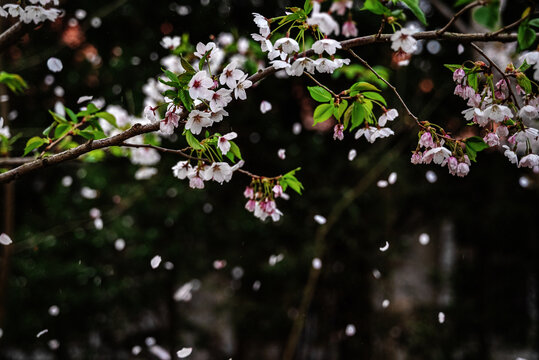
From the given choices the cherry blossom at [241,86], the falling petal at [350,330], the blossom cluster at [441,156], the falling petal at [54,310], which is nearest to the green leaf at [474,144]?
the blossom cluster at [441,156]

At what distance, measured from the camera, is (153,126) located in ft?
3.22

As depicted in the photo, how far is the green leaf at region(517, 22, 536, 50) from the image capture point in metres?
0.77

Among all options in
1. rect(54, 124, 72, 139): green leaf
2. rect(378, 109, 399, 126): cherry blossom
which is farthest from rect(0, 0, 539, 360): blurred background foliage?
rect(378, 109, 399, 126): cherry blossom

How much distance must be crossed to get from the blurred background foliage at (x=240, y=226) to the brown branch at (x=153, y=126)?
83.1 inches

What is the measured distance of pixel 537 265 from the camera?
393cm

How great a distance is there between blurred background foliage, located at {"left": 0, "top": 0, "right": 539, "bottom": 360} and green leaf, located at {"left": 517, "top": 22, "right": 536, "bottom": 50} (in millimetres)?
2354

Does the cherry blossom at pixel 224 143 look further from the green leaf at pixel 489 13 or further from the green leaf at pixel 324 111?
the green leaf at pixel 489 13

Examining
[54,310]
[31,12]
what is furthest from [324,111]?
[54,310]

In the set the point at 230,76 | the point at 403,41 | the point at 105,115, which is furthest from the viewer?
the point at 105,115

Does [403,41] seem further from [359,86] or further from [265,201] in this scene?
[265,201]

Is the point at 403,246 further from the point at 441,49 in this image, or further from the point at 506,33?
the point at 506,33

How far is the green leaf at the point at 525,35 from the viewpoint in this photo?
0.77 metres

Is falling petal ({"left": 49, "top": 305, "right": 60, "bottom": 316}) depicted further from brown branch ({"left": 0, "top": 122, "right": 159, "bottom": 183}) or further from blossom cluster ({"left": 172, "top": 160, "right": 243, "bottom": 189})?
blossom cluster ({"left": 172, "top": 160, "right": 243, "bottom": 189})

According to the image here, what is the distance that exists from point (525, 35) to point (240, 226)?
8.82 feet
